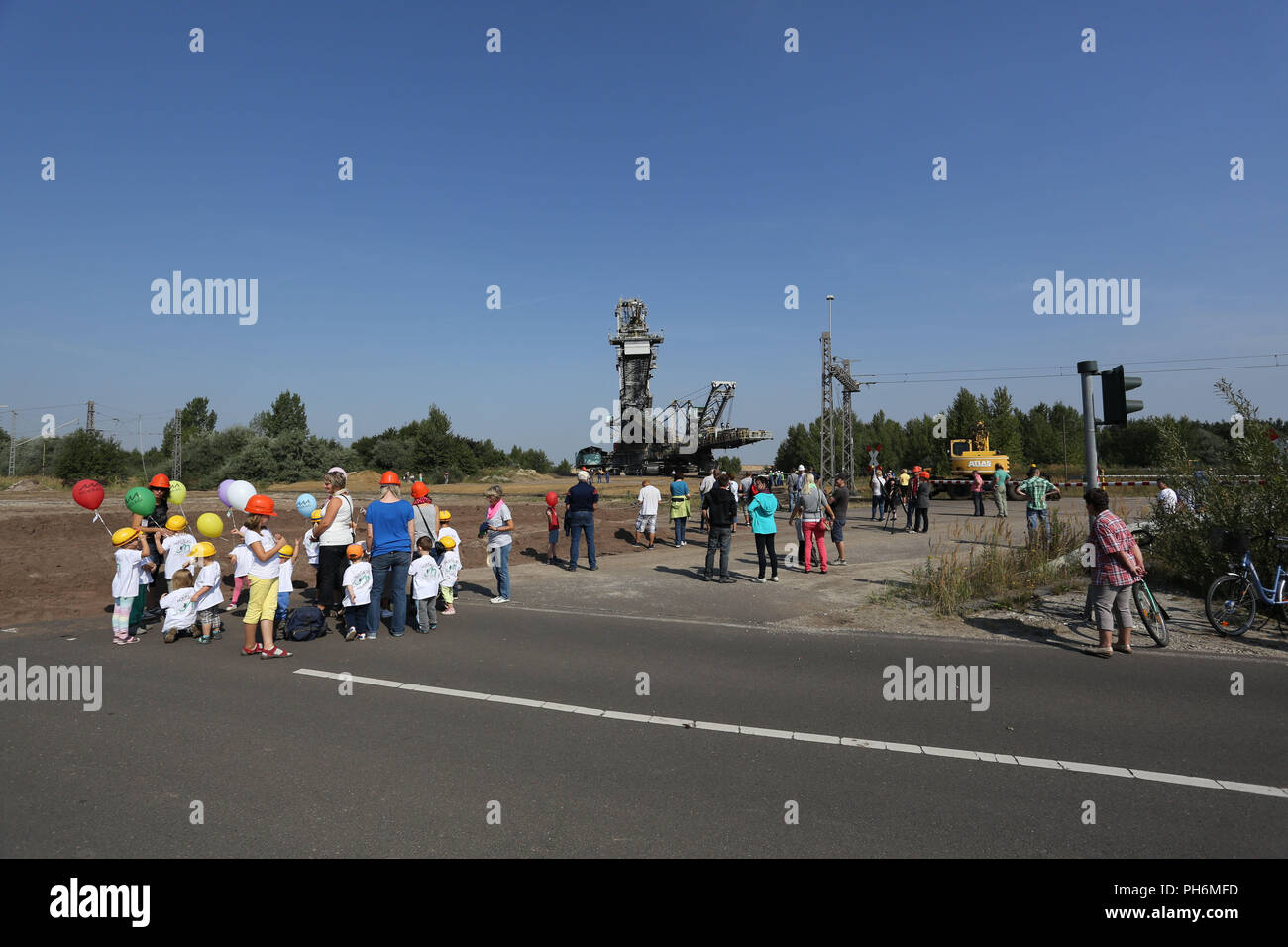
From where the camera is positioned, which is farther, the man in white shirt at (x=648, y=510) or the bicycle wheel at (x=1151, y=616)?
the man in white shirt at (x=648, y=510)

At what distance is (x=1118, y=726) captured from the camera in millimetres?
5246

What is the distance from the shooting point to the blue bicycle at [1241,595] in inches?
314

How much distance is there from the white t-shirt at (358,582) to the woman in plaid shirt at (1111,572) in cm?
818

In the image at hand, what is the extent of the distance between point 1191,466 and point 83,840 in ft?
48.5

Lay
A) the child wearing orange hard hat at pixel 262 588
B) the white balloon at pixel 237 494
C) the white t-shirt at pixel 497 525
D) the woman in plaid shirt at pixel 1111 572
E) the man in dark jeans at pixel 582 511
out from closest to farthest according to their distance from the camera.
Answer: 1. the woman in plaid shirt at pixel 1111 572
2. the child wearing orange hard hat at pixel 262 588
3. the white balloon at pixel 237 494
4. the white t-shirt at pixel 497 525
5. the man in dark jeans at pixel 582 511

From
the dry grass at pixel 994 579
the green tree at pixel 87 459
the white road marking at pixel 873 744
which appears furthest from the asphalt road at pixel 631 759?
the green tree at pixel 87 459

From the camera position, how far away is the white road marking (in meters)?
4.25

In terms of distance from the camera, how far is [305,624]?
827 cm

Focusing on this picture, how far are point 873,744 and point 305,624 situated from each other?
22.0 ft

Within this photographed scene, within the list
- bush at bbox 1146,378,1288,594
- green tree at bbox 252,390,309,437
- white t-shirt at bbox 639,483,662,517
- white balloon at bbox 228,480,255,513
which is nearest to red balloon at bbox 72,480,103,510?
white balloon at bbox 228,480,255,513

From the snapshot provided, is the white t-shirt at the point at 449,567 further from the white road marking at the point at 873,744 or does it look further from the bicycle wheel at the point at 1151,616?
the bicycle wheel at the point at 1151,616

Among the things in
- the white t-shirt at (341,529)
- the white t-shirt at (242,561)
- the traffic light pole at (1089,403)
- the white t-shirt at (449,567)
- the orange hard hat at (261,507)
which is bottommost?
the white t-shirt at (449,567)

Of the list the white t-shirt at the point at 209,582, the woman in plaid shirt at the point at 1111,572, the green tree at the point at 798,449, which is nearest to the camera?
the woman in plaid shirt at the point at 1111,572

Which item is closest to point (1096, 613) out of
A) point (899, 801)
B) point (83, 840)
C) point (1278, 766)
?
point (1278, 766)
